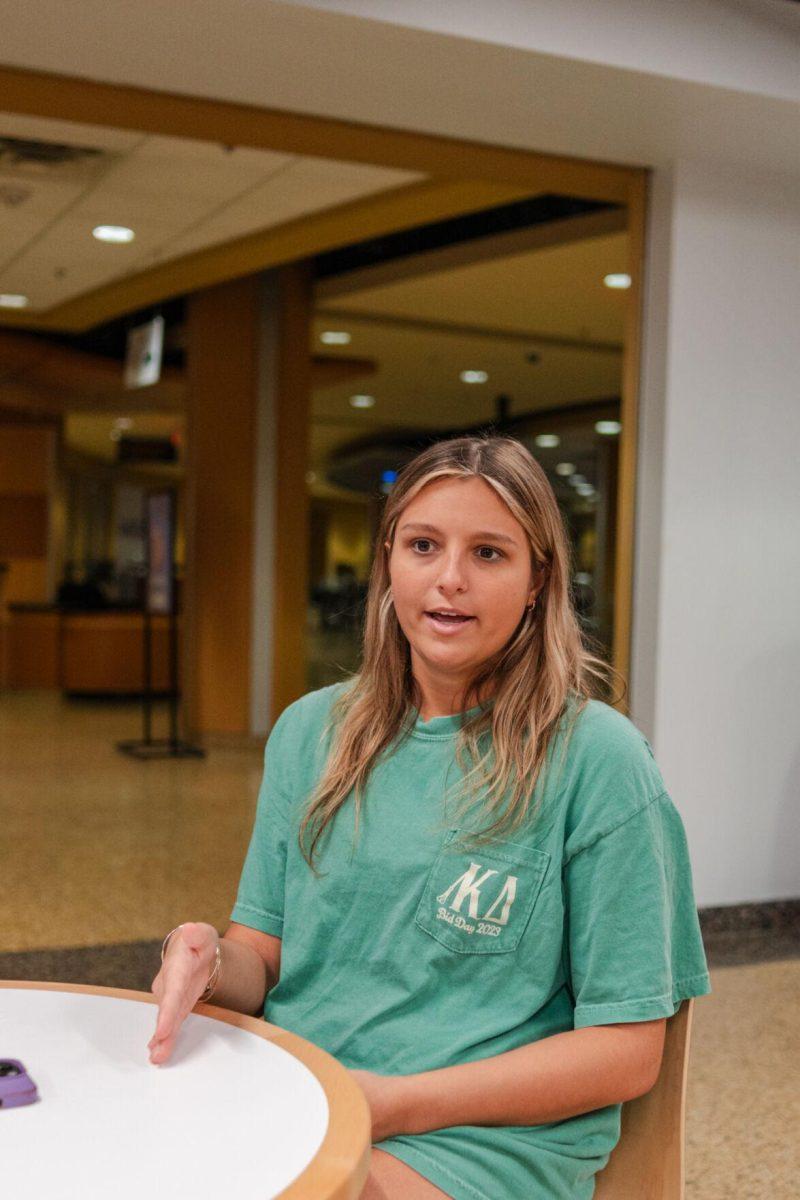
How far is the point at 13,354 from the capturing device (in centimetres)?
1223

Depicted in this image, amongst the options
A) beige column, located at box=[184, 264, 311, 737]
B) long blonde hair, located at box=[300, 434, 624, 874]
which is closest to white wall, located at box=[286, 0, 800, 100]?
long blonde hair, located at box=[300, 434, 624, 874]

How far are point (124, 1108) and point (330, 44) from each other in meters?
3.38

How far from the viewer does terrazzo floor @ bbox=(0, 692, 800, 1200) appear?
313 centimetres

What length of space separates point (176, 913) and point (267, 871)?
330 centimetres

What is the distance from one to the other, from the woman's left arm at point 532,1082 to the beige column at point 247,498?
26.0ft

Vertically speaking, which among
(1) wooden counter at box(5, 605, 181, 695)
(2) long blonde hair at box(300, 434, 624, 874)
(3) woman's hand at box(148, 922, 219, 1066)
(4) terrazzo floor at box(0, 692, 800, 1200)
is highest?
(2) long blonde hair at box(300, 434, 624, 874)

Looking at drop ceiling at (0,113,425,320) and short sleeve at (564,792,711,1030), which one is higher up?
drop ceiling at (0,113,425,320)

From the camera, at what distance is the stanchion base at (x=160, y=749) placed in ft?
29.6

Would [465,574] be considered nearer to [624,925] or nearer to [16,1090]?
[624,925]

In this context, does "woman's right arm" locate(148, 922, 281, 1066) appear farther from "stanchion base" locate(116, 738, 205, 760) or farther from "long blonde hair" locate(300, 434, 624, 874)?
"stanchion base" locate(116, 738, 205, 760)

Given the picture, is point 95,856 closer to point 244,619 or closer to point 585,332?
point 244,619

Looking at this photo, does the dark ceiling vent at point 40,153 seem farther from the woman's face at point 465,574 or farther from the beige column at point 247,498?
the woman's face at point 465,574

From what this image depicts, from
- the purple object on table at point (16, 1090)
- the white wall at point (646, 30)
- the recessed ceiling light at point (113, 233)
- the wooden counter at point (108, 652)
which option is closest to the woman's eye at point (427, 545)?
the purple object on table at point (16, 1090)

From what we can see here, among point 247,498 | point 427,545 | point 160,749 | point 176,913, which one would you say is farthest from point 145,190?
point 427,545
